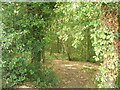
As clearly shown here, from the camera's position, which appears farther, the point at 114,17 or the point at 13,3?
the point at 13,3

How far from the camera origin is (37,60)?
18.4 feet

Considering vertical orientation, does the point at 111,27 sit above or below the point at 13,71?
above

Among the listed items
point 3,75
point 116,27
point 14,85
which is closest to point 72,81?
point 14,85

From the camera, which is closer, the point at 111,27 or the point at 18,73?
the point at 111,27

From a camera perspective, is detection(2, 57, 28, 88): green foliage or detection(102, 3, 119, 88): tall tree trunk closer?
detection(102, 3, 119, 88): tall tree trunk

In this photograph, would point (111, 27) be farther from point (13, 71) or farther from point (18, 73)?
point (13, 71)

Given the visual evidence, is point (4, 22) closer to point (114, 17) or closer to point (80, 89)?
point (114, 17)

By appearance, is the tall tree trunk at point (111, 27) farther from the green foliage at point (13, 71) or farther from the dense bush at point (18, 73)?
the green foliage at point (13, 71)

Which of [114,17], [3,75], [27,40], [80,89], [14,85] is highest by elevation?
[114,17]

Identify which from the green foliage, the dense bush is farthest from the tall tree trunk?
the green foliage

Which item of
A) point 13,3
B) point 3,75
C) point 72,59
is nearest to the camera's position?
point 3,75

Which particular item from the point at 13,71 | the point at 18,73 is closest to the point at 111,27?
the point at 18,73

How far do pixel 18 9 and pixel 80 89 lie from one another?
425 cm

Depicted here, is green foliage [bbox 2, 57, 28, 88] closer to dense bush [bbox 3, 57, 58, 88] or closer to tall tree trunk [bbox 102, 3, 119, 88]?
dense bush [bbox 3, 57, 58, 88]
